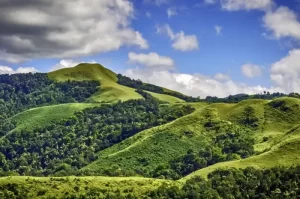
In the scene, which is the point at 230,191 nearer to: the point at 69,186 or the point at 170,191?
the point at 170,191

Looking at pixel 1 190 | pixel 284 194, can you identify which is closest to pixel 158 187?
pixel 284 194

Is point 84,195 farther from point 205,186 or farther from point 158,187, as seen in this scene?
point 205,186

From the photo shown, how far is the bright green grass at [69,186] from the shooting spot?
185 m

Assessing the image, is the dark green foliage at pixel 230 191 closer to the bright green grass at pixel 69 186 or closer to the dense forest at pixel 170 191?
the dense forest at pixel 170 191

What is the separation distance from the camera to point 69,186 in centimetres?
19088

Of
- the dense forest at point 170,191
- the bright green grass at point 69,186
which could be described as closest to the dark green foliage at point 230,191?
the dense forest at point 170,191

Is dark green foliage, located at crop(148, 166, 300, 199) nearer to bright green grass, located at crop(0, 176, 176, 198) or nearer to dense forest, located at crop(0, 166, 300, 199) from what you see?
dense forest, located at crop(0, 166, 300, 199)

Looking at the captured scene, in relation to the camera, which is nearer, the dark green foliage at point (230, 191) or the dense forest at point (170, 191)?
the dense forest at point (170, 191)

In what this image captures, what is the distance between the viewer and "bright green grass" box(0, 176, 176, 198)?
185 m

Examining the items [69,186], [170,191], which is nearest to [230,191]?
[170,191]

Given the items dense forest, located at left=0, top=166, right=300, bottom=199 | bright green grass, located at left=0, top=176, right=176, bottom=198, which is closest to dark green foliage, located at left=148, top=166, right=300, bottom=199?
dense forest, located at left=0, top=166, right=300, bottom=199

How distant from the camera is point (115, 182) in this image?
19962cm

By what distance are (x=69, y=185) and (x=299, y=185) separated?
323ft

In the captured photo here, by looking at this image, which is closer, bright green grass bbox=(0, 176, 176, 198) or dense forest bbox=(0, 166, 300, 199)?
dense forest bbox=(0, 166, 300, 199)
